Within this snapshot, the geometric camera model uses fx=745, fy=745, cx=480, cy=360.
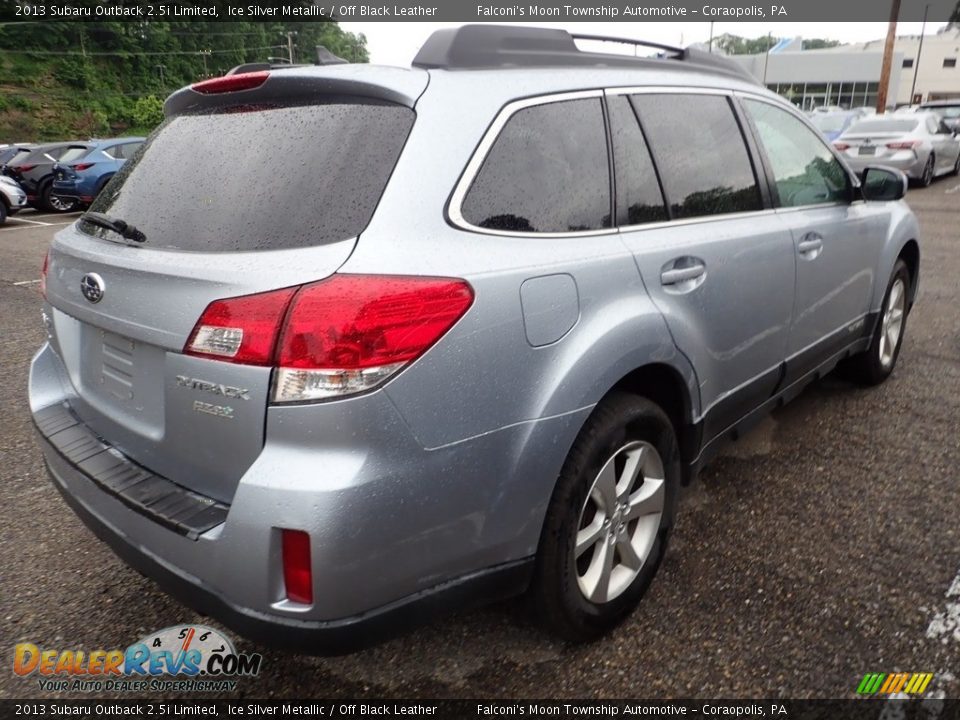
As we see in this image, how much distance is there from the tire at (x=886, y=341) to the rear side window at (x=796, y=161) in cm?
92

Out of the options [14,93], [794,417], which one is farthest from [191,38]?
[794,417]

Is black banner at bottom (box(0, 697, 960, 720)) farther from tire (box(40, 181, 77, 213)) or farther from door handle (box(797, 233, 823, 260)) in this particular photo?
tire (box(40, 181, 77, 213))

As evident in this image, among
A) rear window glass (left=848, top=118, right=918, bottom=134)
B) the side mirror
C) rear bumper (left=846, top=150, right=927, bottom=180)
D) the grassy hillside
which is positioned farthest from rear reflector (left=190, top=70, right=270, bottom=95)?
the grassy hillside

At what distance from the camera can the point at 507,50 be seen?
7.14 ft

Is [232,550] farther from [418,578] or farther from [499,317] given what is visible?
[499,317]

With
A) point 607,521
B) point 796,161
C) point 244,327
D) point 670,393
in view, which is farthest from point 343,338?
point 796,161

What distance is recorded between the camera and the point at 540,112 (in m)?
2.11

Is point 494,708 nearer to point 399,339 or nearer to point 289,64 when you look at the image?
point 399,339

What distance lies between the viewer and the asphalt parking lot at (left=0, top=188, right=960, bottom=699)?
2.16 metres

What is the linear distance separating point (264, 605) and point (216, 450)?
368mm

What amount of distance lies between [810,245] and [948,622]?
1.53 m

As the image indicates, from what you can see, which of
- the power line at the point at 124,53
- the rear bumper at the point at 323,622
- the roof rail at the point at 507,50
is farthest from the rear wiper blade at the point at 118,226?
the power line at the point at 124,53

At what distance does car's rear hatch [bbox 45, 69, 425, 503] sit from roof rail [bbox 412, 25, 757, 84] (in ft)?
0.62

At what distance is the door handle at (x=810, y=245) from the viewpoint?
121 inches
